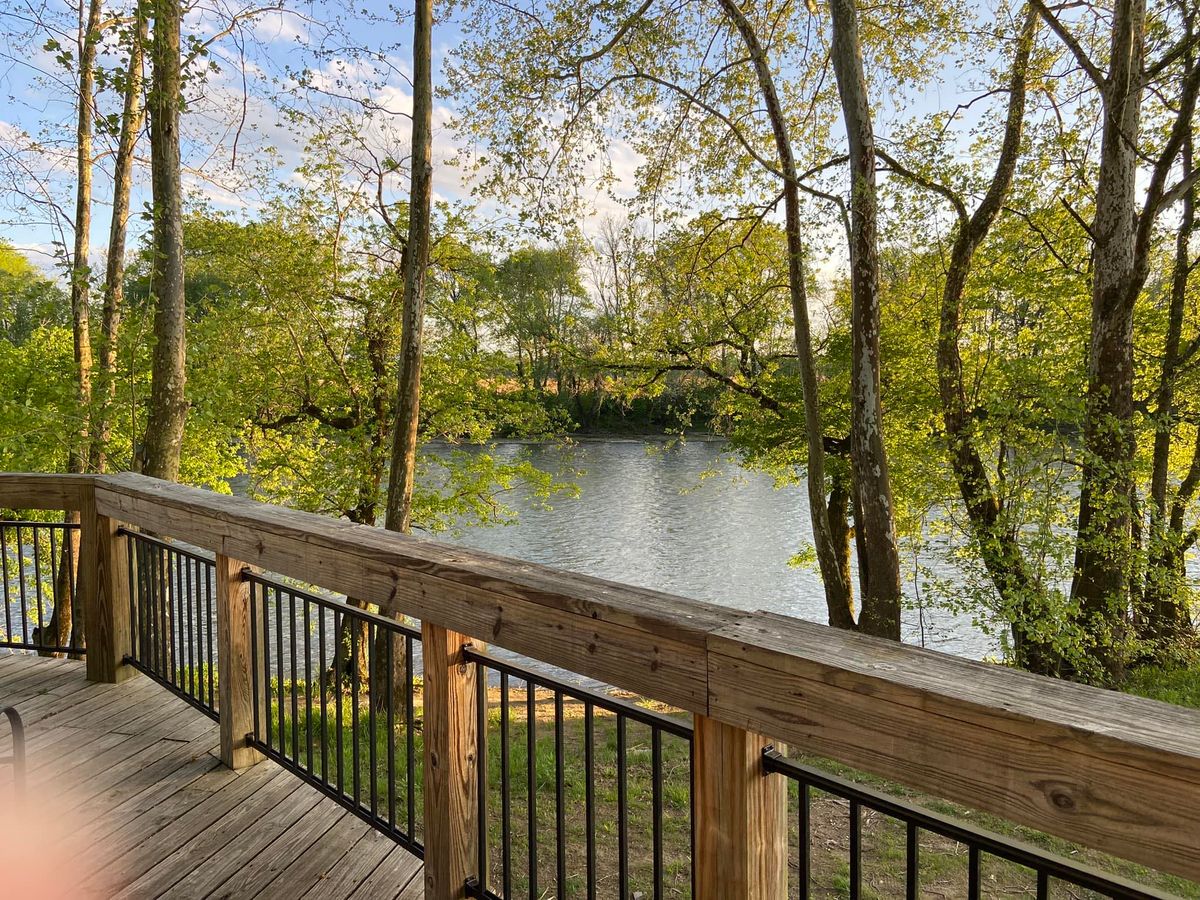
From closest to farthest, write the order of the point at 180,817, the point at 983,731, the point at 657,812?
the point at 983,731 < the point at 657,812 < the point at 180,817

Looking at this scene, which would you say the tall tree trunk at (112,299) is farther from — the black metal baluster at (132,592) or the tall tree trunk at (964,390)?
the tall tree trunk at (964,390)

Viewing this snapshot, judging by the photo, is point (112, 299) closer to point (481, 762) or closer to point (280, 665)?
point (280, 665)

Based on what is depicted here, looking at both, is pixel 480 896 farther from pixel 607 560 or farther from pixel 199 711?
pixel 607 560

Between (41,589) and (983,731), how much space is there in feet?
39.4

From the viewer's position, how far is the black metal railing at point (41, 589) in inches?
160

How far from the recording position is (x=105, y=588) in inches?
143

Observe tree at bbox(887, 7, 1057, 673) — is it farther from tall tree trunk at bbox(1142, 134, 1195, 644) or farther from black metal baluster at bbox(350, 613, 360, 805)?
black metal baluster at bbox(350, 613, 360, 805)

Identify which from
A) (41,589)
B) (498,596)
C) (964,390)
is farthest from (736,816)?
(41,589)

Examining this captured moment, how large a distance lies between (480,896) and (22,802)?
1.15m

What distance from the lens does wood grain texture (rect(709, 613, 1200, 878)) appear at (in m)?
0.82

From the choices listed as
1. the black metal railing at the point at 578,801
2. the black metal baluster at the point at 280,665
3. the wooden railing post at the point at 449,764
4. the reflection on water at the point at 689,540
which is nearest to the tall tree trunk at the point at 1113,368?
the reflection on water at the point at 689,540

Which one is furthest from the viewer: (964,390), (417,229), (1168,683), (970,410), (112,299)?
(964,390)

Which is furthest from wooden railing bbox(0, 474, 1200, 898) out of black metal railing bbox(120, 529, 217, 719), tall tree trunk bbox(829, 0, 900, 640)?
tall tree trunk bbox(829, 0, 900, 640)

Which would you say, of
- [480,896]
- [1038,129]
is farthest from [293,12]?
[1038,129]
